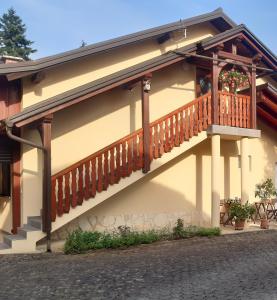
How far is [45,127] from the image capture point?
29.8 ft

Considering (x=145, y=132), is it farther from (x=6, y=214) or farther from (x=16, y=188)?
(x=6, y=214)

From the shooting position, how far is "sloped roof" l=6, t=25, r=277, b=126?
8.79m

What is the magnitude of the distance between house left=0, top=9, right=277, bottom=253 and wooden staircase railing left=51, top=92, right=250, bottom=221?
0.03 meters

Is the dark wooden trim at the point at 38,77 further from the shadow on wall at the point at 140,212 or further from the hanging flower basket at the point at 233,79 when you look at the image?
the hanging flower basket at the point at 233,79

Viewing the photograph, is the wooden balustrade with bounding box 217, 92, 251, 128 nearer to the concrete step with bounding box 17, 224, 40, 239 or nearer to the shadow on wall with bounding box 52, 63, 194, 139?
the shadow on wall with bounding box 52, 63, 194, 139

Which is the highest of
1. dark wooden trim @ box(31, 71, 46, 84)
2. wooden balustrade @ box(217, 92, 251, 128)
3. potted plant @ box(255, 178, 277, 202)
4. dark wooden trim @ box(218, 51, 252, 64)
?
dark wooden trim @ box(218, 51, 252, 64)

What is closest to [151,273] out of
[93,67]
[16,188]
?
[16,188]

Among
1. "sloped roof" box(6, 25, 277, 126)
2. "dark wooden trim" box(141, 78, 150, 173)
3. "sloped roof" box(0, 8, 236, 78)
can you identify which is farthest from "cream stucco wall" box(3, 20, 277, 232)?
"dark wooden trim" box(141, 78, 150, 173)

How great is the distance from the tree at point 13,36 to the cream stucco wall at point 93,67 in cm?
2792

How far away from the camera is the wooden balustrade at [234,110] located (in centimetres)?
1172

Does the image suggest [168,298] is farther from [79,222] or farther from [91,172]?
[79,222]

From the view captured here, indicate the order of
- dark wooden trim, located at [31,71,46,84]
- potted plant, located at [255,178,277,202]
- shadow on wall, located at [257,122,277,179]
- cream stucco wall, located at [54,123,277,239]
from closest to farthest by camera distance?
dark wooden trim, located at [31,71,46,84], cream stucco wall, located at [54,123,277,239], potted plant, located at [255,178,277,202], shadow on wall, located at [257,122,277,179]

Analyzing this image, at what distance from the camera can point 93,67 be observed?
1141cm

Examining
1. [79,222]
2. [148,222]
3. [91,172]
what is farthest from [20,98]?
[148,222]
